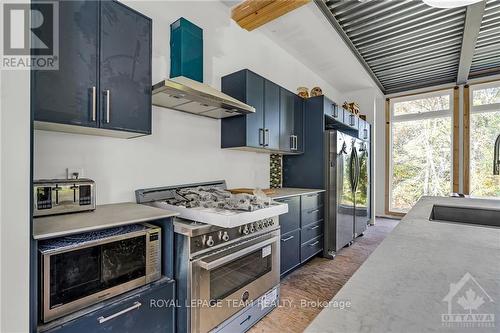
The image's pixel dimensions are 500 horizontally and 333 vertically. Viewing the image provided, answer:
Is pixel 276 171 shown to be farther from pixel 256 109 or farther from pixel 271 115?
pixel 256 109

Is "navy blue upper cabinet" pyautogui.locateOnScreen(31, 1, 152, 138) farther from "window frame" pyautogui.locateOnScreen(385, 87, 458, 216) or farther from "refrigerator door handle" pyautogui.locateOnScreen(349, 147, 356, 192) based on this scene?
"window frame" pyautogui.locateOnScreen(385, 87, 458, 216)

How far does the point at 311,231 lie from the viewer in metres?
3.16

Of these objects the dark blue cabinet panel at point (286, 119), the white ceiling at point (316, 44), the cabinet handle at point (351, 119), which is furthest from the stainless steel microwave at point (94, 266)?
the cabinet handle at point (351, 119)

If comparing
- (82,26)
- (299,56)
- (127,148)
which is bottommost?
(127,148)

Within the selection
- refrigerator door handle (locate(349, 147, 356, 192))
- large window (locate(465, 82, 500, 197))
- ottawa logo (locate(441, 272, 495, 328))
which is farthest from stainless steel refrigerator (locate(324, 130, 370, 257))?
large window (locate(465, 82, 500, 197))

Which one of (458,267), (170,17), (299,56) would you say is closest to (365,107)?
(299,56)

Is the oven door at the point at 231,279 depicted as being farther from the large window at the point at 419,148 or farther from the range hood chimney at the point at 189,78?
the large window at the point at 419,148

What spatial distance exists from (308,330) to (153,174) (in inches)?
76.6

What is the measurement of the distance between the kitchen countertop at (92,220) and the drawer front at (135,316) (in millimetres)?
423

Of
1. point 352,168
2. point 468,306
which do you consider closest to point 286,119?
point 352,168

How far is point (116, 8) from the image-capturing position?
1.58 meters

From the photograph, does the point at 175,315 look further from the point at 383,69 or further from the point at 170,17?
the point at 383,69

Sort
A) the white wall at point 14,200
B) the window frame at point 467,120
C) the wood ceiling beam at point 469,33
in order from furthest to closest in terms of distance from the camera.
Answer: the window frame at point 467,120 → the wood ceiling beam at point 469,33 → the white wall at point 14,200

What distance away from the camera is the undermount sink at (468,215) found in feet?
6.00
